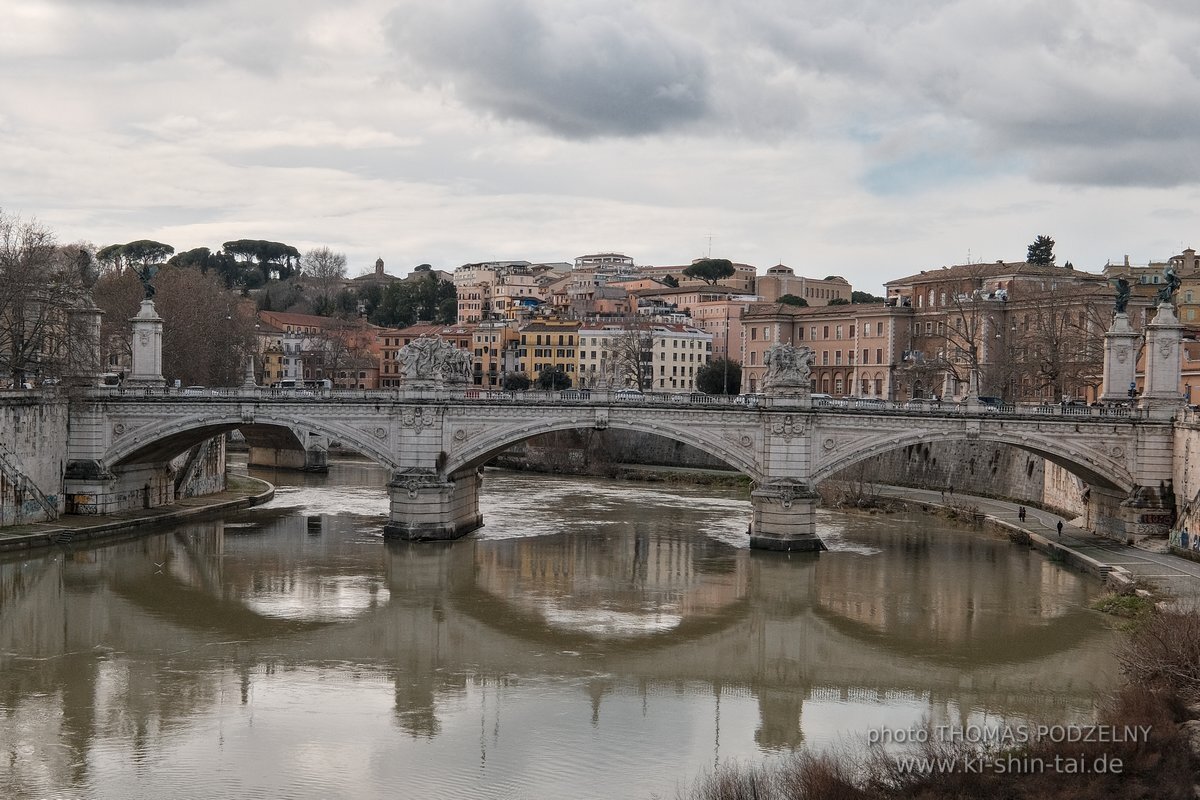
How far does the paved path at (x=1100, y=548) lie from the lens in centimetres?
2478

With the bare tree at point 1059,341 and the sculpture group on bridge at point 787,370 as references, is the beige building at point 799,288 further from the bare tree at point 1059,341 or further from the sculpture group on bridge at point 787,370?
the sculpture group on bridge at point 787,370

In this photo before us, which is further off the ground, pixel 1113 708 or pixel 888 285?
pixel 888 285

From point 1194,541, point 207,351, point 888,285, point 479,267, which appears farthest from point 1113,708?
point 479,267

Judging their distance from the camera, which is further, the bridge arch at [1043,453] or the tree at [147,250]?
the tree at [147,250]

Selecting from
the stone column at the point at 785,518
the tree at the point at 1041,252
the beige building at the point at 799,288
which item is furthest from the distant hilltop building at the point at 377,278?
the stone column at the point at 785,518

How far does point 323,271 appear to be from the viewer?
11081 cm

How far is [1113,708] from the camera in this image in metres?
16.3

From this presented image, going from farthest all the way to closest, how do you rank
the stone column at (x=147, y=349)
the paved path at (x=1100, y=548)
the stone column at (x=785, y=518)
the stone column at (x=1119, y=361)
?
the stone column at (x=147, y=349)
the stone column at (x=1119, y=361)
the stone column at (x=785, y=518)
the paved path at (x=1100, y=548)

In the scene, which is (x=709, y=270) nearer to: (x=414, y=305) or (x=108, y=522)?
(x=414, y=305)

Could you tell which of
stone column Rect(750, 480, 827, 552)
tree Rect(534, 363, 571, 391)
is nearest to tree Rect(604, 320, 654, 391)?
tree Rect(534, 363, 571, 391)

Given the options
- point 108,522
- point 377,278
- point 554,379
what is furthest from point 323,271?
point 108,522

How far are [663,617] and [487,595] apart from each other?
4.12 m

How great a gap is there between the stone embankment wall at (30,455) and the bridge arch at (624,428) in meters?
10.5

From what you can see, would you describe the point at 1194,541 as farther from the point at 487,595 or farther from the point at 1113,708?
the point at 487,595
